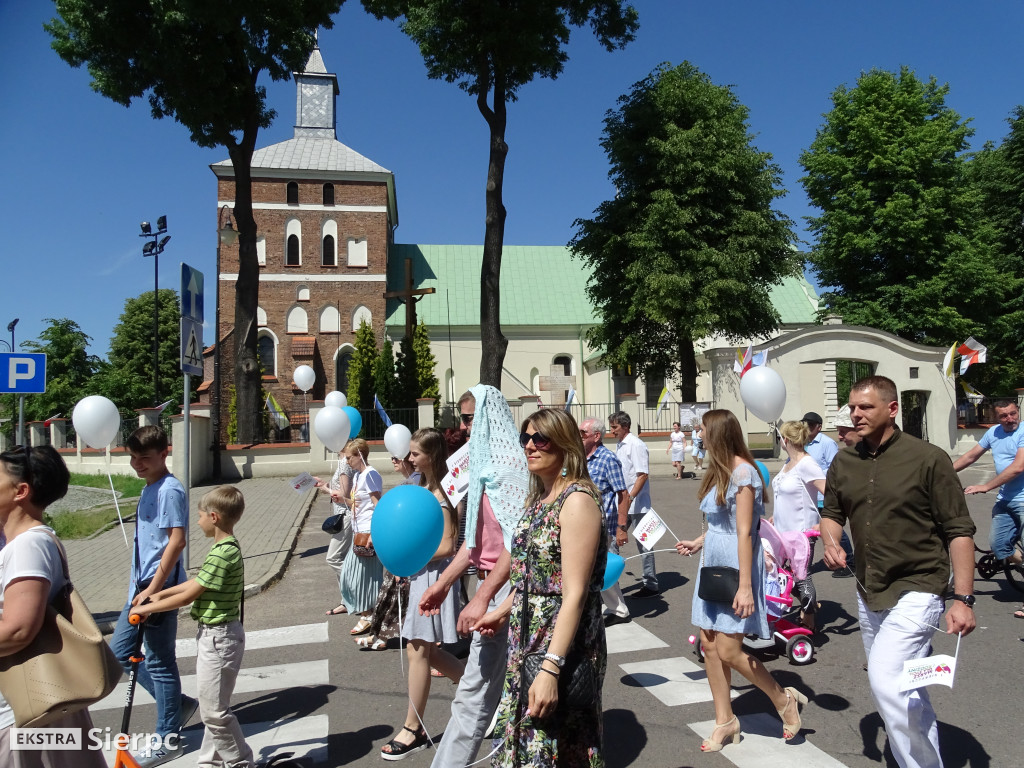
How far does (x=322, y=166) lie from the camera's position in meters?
37.7

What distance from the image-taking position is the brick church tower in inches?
1438

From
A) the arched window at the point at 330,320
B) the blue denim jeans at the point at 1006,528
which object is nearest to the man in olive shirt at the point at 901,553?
the blue denim jeans at the point at 1006,528

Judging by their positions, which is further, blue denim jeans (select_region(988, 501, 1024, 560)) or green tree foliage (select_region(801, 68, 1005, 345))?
green tree foliage (select_region(801, 68, 1005, 345))

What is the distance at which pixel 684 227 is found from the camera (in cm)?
2486

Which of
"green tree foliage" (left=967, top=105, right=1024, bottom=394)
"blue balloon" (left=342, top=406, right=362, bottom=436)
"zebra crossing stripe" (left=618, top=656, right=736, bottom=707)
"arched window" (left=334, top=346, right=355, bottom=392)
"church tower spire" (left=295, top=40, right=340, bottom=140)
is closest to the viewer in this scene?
"zebra crossing stripe" (left=618, top=656, right=736, bottom=707)

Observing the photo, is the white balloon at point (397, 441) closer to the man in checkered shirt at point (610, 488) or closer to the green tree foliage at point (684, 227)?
the man in checkered shirt at point (610, 488)

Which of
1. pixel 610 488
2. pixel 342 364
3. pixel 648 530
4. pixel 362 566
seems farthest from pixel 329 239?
pixel 648 530

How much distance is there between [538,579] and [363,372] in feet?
86.3

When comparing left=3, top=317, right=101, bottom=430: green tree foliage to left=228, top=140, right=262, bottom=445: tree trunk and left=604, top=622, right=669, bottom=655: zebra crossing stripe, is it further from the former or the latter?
left=604, top=622, right=669, bottom=655: zebra crossing stripe

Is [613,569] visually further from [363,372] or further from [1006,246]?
[1006,246]

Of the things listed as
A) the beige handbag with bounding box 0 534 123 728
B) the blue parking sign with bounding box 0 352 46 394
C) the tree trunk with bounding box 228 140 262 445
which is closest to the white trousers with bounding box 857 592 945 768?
the beige handbag with bounding box 0 534 123 728

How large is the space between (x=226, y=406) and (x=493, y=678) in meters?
33.3

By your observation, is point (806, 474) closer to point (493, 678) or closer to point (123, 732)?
point (493, 678)

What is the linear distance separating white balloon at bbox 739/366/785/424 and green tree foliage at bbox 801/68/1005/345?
24.2 meters
